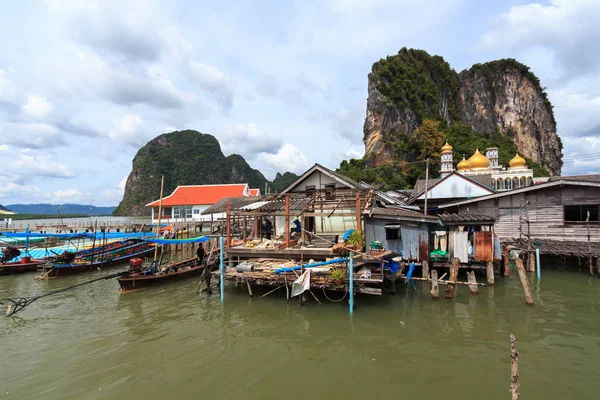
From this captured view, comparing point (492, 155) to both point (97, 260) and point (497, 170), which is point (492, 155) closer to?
point (497, 170)

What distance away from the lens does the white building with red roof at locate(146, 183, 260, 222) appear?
154ft

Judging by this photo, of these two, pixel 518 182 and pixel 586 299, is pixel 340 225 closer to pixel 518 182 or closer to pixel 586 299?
pixel 586 299

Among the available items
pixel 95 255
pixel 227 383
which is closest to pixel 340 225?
pixel 227 383

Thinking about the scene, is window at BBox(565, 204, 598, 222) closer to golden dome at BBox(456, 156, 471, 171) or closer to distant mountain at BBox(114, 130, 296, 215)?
golden dome at BBox(456, 156, 471, 171)

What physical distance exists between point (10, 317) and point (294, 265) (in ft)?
40.4

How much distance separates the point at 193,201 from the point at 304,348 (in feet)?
143

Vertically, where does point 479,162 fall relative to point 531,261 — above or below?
above

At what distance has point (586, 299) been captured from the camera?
12.4m

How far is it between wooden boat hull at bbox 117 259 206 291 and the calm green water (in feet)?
4.92

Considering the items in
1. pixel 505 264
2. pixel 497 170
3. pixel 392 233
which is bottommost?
pixel 505 264

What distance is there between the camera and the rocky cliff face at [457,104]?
62875mm

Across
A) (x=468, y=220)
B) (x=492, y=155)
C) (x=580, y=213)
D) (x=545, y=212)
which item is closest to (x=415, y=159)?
(x=492, y=155)

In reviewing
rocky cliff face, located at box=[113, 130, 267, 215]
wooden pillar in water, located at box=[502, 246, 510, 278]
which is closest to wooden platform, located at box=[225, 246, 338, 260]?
wooden pillar in water, located at box=[502, 246, 510, 278]

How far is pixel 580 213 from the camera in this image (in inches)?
709
